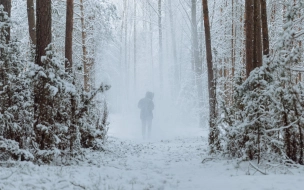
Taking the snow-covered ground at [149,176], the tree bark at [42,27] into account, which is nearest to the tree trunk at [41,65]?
the tree bark at [42,27]

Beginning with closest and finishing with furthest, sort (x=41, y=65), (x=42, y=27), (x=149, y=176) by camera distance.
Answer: (x=149, y=176)
(x=41, y=65)
(x=42, y=27)

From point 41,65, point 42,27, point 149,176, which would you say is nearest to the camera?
point 149,176

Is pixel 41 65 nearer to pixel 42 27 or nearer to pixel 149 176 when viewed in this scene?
pixel 42 27

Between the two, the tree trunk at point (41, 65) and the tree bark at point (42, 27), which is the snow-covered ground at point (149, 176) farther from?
the tree bark at point (42, 27)

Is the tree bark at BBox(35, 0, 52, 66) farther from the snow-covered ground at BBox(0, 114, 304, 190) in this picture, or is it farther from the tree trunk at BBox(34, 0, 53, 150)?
the snow-covered ground at BBox(0, 114, 304, 190)

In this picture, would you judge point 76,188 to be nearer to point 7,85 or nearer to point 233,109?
point 7,85

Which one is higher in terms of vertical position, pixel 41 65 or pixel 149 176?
pixel 41 65

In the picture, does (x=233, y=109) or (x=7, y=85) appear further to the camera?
(x=233, y=109)

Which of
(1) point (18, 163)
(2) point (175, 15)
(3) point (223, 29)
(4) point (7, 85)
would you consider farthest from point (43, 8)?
(2) point (175, 15)

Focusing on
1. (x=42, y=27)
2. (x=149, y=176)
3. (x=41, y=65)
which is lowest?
(x=149, y=176)

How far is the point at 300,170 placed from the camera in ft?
19.3

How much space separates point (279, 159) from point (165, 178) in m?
2.50

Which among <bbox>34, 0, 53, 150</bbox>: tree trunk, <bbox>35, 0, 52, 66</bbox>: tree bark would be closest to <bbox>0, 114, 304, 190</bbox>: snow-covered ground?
<bbox>34, 0, 53, 150</bbox>: tree trunk

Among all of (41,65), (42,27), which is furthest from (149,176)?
(42,27)
